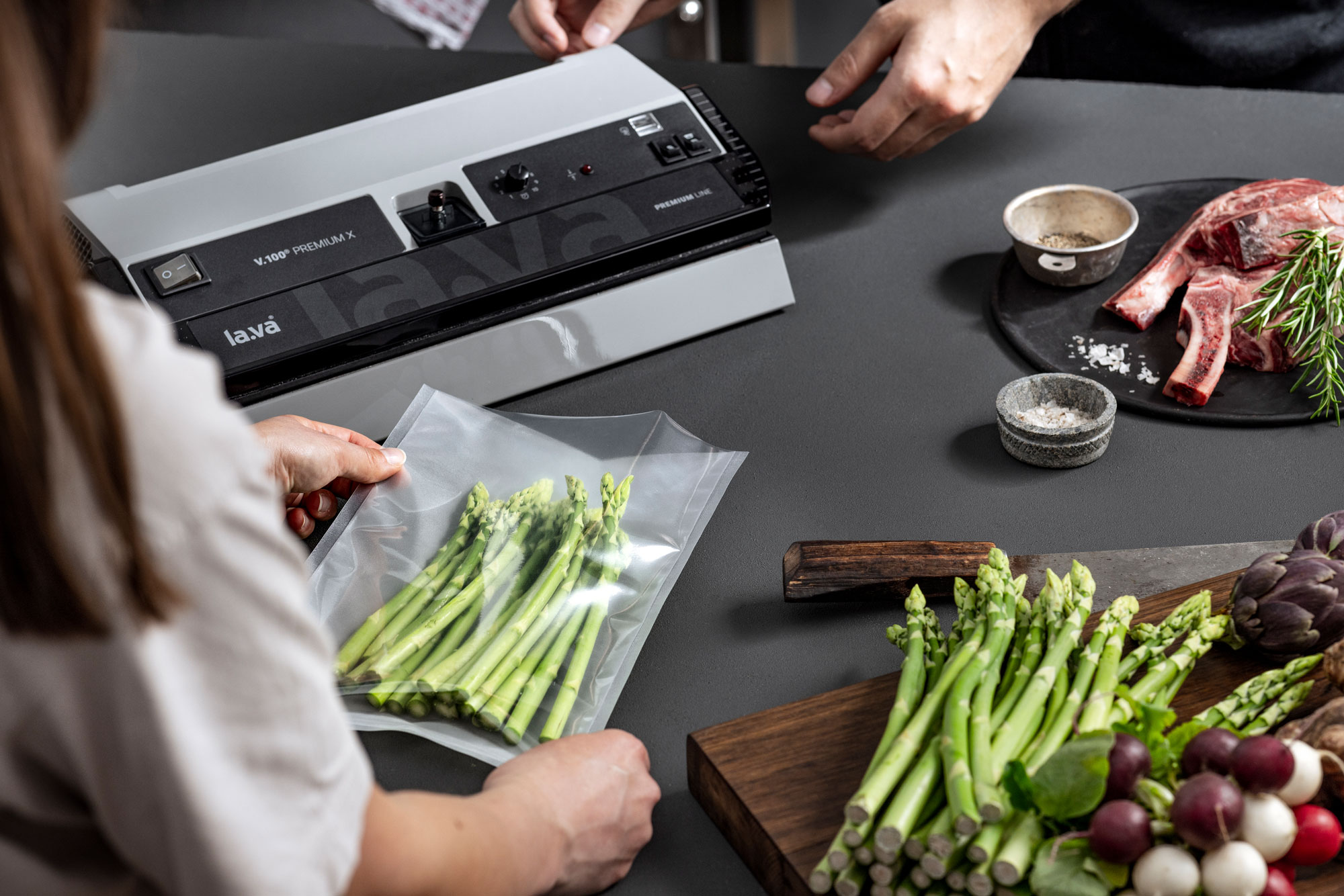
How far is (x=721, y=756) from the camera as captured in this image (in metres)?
0.86

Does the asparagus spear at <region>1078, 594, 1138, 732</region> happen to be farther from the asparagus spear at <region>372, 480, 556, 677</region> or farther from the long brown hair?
the long brown hair

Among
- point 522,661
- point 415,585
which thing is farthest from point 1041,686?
point 415,585

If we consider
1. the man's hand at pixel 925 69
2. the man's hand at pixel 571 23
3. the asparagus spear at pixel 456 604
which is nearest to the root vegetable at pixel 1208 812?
the asparagus spear at pixel 456 604

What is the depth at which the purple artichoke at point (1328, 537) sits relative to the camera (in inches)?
36.6

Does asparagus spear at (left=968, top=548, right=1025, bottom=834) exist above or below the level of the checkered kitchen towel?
above

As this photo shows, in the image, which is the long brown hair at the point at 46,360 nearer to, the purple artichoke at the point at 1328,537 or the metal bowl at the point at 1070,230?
the purple artichoke at the point at 1328,537

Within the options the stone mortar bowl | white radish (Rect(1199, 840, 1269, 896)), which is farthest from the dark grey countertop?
white radish (Rect(1199, 840, 1269, 896))

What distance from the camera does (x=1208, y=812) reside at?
694 mm

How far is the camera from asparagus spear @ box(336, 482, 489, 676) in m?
0.98

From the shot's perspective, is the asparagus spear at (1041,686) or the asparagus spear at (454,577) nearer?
the asparagus spear at (1041,686)

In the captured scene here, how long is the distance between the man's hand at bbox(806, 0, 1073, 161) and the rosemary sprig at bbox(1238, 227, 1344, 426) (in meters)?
0.49

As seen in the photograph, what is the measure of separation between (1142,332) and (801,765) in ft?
2.50

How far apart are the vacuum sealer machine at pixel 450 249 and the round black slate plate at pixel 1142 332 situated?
302 millimetres

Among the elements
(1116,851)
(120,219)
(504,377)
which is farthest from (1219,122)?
(120,219)
